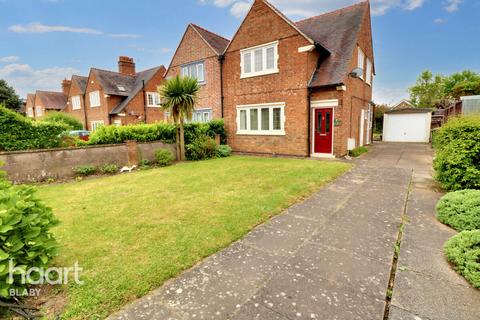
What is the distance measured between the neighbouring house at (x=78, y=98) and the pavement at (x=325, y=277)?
33371 millimetres

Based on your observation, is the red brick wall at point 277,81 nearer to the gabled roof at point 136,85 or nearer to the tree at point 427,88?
the gabled roof at point 136,85

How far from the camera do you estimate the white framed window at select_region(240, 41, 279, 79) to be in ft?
40.5

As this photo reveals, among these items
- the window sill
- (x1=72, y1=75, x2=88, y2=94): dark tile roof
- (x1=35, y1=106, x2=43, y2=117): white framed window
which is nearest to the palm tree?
the window sill

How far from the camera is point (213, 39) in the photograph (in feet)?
53.6

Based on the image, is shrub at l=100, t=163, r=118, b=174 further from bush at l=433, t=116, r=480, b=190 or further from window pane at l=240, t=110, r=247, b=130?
bush at l=433, t=116, r=480, b=190

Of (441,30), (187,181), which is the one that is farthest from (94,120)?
(441,30)

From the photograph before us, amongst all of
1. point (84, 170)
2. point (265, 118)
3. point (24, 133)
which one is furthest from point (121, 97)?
point (265, 118)

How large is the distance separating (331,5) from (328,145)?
9227 mm

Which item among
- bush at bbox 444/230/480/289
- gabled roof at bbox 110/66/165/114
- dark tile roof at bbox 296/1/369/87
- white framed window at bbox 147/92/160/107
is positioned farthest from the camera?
white framed window at bbox 147/92/160/107

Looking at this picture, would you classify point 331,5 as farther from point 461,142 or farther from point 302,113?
point 461,142

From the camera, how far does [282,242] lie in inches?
140

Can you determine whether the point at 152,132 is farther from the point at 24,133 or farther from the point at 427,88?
the point at 427,88

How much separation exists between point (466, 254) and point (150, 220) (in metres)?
4.74

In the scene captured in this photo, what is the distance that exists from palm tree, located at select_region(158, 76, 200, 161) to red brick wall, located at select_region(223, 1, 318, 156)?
326cm
